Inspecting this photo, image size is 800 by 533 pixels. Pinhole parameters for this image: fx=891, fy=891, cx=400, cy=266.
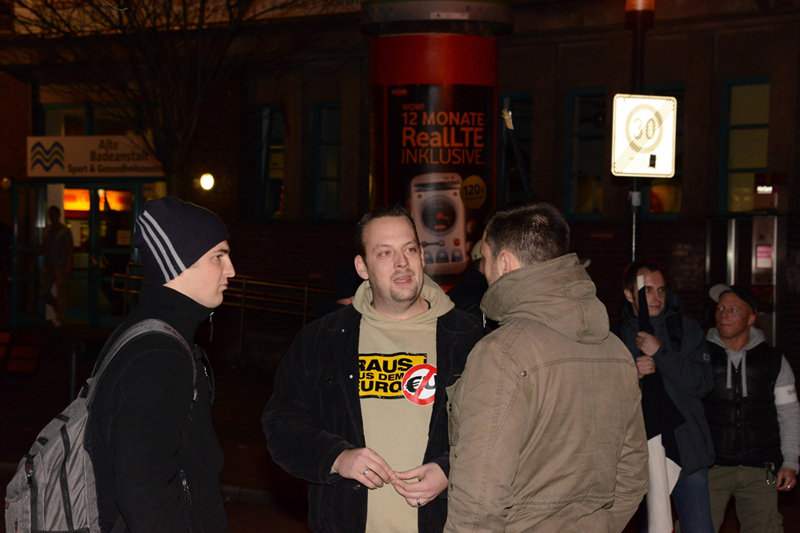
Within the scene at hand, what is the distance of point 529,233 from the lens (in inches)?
116

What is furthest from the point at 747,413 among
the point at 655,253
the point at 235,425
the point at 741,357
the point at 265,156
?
the point at 265,156

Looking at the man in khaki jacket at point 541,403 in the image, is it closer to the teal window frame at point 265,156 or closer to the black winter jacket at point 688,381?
the black winter jacket at point 688,381

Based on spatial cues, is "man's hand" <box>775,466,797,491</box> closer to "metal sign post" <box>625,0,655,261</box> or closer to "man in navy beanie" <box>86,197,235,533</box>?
"metal sign post" <box>625,0,655,261</box>

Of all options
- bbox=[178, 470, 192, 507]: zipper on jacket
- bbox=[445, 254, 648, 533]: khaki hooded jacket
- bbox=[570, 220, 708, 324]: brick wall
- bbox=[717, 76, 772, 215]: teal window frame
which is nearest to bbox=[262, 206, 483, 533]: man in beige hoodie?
bbox=[445, 254, 648, 533]: khaki hooded jacket

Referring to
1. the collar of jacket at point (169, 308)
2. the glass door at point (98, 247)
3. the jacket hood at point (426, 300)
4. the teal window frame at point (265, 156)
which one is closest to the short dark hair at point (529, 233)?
the jacket hood at point (426, 300)

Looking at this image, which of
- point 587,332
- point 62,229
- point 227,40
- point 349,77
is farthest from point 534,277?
point 62,229

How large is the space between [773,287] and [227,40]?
809 centimetres

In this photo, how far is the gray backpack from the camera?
2.66 meters

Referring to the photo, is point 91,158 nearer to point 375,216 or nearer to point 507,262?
point 375,216

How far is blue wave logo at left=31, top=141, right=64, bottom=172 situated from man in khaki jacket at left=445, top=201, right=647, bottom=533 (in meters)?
16.8

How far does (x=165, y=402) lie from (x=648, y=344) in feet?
10.4

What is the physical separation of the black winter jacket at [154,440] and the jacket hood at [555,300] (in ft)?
3.43

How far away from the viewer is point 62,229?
55.9 feet

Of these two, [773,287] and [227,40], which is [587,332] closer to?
[773,287]
